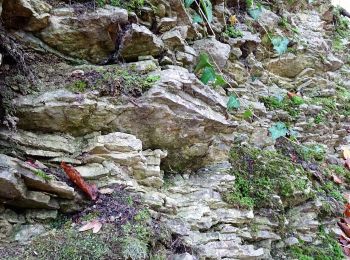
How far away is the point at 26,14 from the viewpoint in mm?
Result: 4289

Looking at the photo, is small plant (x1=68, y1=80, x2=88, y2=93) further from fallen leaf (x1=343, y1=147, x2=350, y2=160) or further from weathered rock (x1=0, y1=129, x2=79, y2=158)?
fallen leaf (x1=343, y1=147, x2=350, y2=160)

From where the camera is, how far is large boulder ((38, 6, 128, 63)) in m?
4.57

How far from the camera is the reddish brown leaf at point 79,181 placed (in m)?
3.53

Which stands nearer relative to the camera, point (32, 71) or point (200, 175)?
point (32, 71)

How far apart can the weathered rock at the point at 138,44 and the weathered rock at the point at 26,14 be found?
1.07 m

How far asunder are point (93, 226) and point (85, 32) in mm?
2712

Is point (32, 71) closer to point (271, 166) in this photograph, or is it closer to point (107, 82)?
point (107, 82)

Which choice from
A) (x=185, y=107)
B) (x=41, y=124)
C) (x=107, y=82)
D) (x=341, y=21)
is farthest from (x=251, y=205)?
(x=341, y=21)

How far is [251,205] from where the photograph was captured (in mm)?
4676

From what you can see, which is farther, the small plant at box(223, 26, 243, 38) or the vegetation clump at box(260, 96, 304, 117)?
the vegetation clump at box(260, 96, 304, 117)

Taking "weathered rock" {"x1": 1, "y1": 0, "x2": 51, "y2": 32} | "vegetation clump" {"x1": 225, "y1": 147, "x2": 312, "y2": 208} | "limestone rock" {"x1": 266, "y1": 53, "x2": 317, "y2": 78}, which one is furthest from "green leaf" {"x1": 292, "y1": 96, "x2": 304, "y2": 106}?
"weathered rock" {"x1": 1, "y1": 0, "x2": 51, "y2": 32}

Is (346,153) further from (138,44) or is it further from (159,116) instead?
(138,44)

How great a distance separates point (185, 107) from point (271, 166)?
1.96 m

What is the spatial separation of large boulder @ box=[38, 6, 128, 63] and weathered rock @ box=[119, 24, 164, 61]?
157mm
